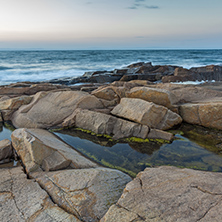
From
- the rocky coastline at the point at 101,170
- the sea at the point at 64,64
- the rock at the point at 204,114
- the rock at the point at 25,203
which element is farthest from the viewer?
the sea at the point at 64,64

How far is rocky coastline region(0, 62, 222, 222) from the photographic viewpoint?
2746 millimetres

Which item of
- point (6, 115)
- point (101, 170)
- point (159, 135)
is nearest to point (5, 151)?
point (101, 170)

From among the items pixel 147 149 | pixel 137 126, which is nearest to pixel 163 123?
pixel 137 126

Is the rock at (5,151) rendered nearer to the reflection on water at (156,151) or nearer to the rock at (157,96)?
the reflection on water at (156,151)

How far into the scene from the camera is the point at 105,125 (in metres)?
6.86

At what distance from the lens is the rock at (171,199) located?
8.21 feet

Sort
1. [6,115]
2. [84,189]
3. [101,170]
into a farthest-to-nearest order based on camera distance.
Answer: [6,115]
[101,170]
[84,189]

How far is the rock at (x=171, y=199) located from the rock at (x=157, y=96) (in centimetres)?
450

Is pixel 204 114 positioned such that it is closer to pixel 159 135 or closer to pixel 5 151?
pixel 159 135

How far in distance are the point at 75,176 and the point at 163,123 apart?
4.13 metres

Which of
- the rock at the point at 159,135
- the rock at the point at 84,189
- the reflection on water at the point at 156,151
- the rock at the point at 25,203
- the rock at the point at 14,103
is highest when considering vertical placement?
the rock at the point at 14,103

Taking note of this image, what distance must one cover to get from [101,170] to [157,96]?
4544 millimetres

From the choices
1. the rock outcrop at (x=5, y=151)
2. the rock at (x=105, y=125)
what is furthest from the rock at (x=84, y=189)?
the rock at (x=105, y=125)

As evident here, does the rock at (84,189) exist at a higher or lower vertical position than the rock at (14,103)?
lower
